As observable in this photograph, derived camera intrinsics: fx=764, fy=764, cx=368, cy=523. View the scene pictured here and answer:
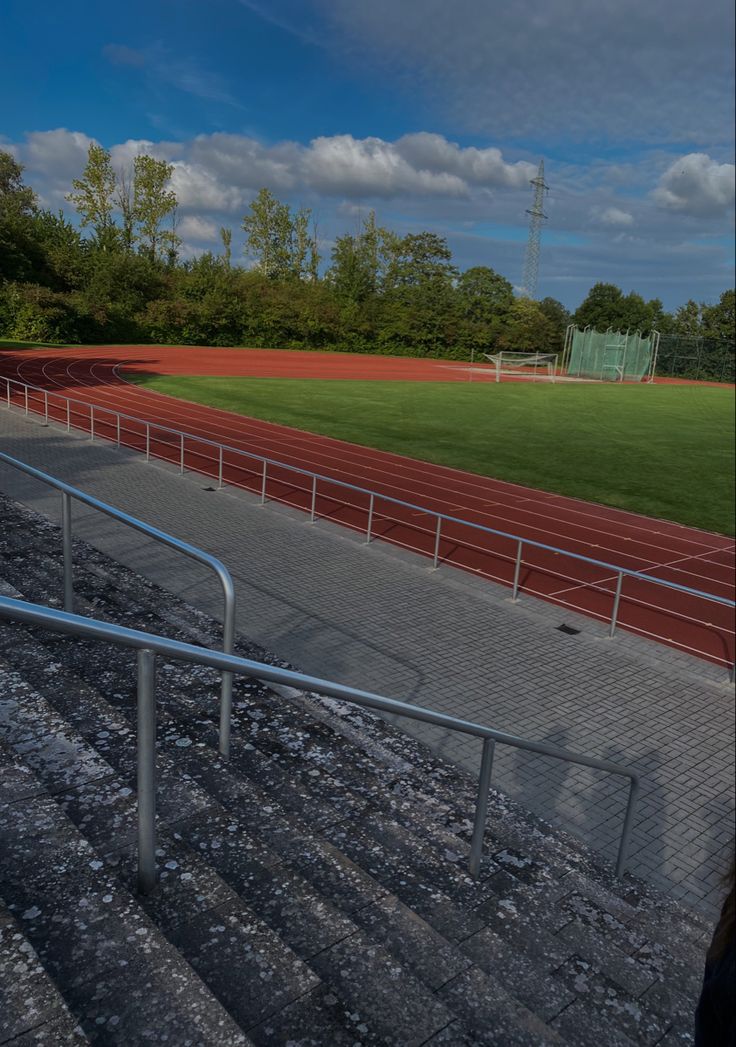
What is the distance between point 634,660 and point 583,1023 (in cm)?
597

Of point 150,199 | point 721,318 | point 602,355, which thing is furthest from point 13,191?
point 721,318

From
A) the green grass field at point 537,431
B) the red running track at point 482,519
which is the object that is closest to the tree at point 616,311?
the green grass field at point 537,431

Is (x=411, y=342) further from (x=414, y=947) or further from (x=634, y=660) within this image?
(x=414, y=947)

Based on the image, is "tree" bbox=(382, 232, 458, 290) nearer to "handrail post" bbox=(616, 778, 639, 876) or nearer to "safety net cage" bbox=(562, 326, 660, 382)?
"safety net cage" bbox=(562, 326, 660, 382)

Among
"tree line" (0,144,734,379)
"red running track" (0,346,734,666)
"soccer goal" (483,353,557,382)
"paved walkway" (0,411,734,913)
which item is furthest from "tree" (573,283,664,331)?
"paved walkway" (0,411,734,913)

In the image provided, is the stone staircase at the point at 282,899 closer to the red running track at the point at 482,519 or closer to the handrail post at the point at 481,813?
the handrail post at the point at 481,813

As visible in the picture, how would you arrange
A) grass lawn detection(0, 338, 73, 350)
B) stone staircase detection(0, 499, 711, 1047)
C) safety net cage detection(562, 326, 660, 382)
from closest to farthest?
stone staircase detection(0, 499, 711, 1047) → grass lawn detection(0, 338, 73, 350) → safety net cage detection(562, 326, 660, 382)

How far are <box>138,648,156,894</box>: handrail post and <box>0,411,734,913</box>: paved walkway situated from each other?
353 cm

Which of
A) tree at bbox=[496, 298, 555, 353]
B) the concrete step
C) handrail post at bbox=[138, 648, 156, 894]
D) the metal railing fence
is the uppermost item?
tree at bbox=[496, 298, 555, 353]

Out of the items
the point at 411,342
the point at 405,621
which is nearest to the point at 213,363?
the point at 411,342

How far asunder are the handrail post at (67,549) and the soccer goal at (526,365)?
155ft

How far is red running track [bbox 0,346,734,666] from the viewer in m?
10.1

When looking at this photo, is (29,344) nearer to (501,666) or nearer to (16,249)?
(16,249)

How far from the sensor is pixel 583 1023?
8.51 ft
